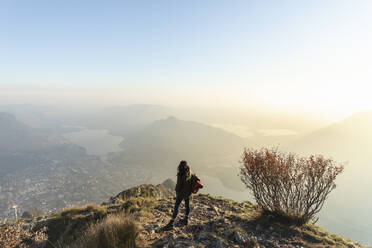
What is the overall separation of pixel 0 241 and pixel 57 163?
19892 centimetres

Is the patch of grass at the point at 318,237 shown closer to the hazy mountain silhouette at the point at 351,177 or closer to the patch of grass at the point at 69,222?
the patch of grass at the point at 69,222

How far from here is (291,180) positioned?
7.16 metres

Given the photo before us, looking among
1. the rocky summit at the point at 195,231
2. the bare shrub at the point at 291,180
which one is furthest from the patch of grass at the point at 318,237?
the bare shrub at the point at 291,180

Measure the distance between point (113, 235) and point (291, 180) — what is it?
6938 millimetres

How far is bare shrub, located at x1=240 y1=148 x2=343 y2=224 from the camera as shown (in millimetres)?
6816

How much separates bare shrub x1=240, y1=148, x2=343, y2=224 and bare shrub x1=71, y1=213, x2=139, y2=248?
5.39m

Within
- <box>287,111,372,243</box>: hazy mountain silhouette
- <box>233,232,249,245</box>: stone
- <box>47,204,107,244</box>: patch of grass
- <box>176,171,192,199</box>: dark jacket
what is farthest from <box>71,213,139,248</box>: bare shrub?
<box>287,111,372,243</box>: hazy mountain silhouette

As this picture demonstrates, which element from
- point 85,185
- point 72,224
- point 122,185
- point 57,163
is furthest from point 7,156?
point 72,224

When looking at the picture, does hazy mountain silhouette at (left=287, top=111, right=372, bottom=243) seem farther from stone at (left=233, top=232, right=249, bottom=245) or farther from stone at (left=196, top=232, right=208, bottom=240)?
stone at (left=196, top=232, right=208, bottom=240)

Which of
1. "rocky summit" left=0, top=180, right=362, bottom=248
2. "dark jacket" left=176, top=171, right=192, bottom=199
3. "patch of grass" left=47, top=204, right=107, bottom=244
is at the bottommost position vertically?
"patch of grass" left=47, top=204, right=107, bottom=244

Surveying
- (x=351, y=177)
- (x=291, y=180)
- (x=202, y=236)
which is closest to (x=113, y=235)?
(x=202, y=236)

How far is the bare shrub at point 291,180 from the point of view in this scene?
6.82 m

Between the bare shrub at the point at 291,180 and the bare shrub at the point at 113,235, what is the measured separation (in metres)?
5.39

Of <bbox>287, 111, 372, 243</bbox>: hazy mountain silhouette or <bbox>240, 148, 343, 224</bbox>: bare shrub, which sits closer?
<bbox>240, 148, 343, 224</bbox>: bare shrub
